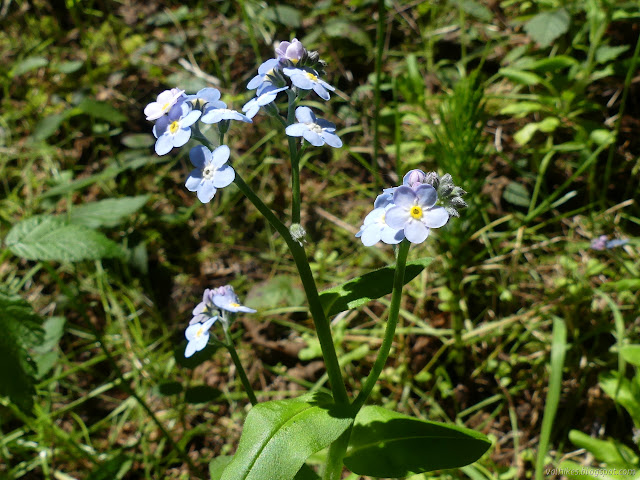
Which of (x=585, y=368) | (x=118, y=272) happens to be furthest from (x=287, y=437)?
(x=118, y=272)

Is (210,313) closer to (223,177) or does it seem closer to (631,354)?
(223,177)

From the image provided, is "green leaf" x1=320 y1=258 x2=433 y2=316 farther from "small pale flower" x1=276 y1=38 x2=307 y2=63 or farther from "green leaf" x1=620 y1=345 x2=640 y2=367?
"green leaf" x1=620 y1=345 x2=640 y2=367

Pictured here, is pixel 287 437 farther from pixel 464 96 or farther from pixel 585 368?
pixel 464 96

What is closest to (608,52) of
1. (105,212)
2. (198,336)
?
(198,336)

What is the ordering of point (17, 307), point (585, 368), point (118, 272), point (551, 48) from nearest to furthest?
point (17, 307) < point (585, 368) < point (118, 272) < point (551, 48)

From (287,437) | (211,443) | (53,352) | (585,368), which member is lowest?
A: (211,443)

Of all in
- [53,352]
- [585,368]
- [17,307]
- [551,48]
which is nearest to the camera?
[17,307]

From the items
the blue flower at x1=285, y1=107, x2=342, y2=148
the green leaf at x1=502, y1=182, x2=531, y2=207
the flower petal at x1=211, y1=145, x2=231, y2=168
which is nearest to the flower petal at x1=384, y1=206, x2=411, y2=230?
the blue flower at x1=285, y1=107, x2=342, y2=148
